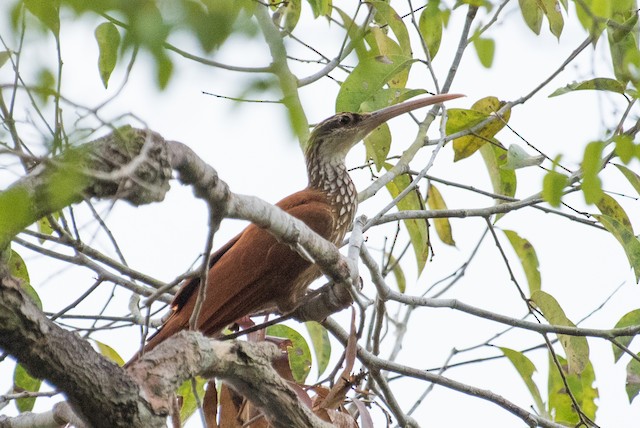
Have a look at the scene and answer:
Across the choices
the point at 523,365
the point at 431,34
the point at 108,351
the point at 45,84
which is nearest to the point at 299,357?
the point at 108,351

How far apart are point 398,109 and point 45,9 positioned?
11.1 feet

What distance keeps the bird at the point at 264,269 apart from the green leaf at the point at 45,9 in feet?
7.89

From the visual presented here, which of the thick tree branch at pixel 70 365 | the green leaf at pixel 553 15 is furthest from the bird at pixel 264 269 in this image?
the thick tree branch at pixel 70 365

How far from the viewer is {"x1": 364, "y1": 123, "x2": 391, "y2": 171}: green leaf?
4.44 meters

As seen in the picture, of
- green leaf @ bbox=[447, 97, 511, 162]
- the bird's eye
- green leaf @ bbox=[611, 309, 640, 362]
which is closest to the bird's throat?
the bird's eye

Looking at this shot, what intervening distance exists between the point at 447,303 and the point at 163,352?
4.96ft

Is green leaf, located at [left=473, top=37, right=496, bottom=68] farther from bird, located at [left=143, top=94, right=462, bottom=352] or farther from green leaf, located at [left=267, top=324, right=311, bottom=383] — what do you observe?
green leaf, located at [left=267, top=324, right=311, bottom=383]

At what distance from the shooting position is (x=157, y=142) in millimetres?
2234

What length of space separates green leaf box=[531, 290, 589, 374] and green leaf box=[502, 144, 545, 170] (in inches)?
27.6

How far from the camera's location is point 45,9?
1486 millimetres

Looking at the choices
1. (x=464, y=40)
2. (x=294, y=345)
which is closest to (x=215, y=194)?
(x=294, y=345)

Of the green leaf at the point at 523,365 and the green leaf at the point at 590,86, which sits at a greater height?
the green leaf at the point at 590,86

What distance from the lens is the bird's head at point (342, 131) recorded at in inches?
192

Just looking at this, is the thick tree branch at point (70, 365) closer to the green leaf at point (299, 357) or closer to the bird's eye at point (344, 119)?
the green leaf at point (299, 357)
